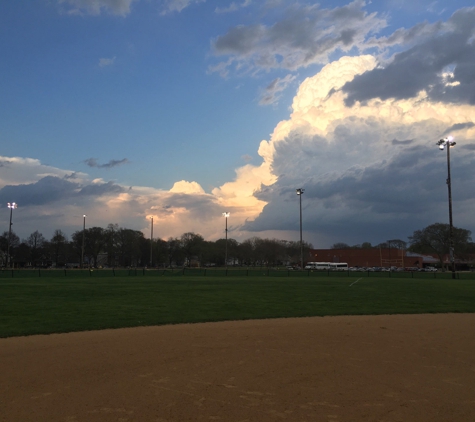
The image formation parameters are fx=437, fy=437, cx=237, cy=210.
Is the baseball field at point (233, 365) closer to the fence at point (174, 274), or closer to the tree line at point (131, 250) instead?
the fence at point (174, 274)

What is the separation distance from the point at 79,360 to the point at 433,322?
12883 millimetres

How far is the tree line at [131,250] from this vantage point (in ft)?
422

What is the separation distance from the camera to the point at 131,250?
135750 millimetres

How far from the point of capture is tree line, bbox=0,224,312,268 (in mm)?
128625

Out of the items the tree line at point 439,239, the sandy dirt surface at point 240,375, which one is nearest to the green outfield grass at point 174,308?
the sandy dirt surface at point 240,375

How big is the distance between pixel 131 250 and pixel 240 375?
432ft

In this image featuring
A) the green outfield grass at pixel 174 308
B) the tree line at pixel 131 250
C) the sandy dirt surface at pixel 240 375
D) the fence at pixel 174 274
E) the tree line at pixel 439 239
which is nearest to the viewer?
the sandy dirt surface at pixel 240 375

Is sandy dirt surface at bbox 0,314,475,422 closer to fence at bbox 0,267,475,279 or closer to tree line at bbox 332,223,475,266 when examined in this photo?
fence at bbox 0,267,475,279

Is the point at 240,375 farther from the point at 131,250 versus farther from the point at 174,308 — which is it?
the point at 131,250

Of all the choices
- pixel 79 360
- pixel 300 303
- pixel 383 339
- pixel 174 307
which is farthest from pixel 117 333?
pixel 300 303

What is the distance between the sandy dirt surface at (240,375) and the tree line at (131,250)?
10841 cm

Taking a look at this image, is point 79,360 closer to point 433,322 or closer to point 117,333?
point 117,333

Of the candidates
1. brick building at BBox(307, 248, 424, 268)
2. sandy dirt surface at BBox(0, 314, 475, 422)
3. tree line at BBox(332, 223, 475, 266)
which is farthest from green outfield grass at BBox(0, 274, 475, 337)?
brick building at BBox(307, 248, 424, 268)

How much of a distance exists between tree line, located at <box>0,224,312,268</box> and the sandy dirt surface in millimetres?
108411
